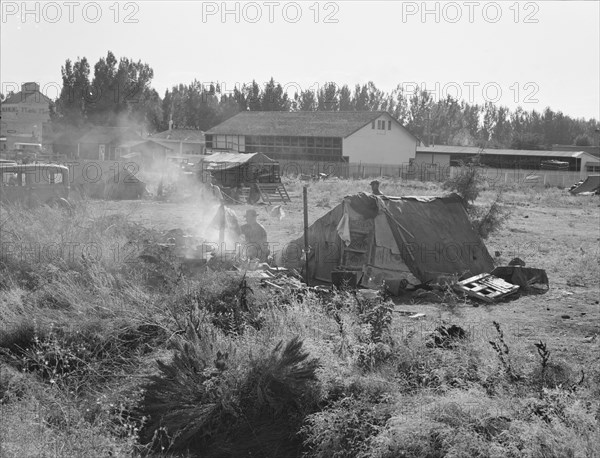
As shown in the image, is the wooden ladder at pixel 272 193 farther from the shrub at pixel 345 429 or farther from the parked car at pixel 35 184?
the shrub at pixel 345 429

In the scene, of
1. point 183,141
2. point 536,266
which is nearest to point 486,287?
point 536,266

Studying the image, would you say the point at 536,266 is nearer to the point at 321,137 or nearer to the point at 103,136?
the point at 321,137

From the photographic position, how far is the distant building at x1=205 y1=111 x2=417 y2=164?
2378 inches

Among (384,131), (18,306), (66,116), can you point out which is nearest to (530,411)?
(18,306)

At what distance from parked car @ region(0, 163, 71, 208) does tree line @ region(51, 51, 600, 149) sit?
41.6 ft

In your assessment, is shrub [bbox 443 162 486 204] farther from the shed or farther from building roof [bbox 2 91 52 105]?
building roof [bbox 2 91 52 105]

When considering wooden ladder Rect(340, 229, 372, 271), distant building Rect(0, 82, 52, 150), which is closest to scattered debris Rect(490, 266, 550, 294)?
wooden ladder Rect(340, 229, 372, 271)

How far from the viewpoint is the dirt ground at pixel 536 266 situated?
385 inches

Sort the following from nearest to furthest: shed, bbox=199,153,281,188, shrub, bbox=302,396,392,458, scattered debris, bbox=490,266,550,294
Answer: shrub, bbox=302,396,392,458 < scattered debris, bbox=490,266,550,294 < shed, bbox=199,153,281,188

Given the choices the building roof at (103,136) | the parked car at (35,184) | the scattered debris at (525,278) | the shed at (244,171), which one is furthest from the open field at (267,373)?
the building roof at (103,136)

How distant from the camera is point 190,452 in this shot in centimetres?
709

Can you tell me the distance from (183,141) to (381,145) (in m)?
18.5

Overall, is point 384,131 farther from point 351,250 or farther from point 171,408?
point 171,408

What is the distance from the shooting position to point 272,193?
33.3 m
